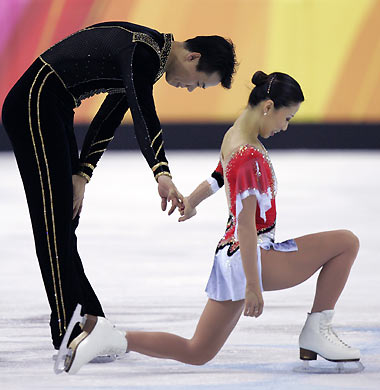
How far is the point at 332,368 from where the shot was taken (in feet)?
8.54

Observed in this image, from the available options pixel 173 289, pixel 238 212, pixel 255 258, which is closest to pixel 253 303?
pixel 255 258

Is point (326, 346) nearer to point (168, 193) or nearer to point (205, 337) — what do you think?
point (205, 337)

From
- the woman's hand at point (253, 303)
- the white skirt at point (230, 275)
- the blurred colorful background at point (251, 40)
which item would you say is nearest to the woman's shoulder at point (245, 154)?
the white skirt at point (230, 275)

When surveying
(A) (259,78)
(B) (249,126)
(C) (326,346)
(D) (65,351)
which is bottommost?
(D) (65,351)

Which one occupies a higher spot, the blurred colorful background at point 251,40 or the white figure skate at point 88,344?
the white figure skate at point 88,344

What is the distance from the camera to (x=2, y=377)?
2.54 m

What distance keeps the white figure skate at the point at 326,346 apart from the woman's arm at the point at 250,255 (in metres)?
0.25

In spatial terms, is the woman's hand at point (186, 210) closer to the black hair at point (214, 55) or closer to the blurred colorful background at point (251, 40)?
the black hair at point (214, 55)

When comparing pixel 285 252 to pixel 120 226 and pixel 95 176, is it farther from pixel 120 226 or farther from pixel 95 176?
pixel 95 176

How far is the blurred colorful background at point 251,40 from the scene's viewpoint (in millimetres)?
10969

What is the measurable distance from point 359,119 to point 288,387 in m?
9.12

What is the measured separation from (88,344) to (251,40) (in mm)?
9133

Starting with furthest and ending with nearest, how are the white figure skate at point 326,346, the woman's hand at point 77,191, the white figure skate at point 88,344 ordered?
the woman's hand at point 77,191 → the white figure skate at point 326,346 → the white figure skate at point 88,344

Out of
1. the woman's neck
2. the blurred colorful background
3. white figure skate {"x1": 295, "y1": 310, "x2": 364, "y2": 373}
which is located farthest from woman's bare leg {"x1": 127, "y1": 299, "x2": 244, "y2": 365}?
the blurred colorful background
